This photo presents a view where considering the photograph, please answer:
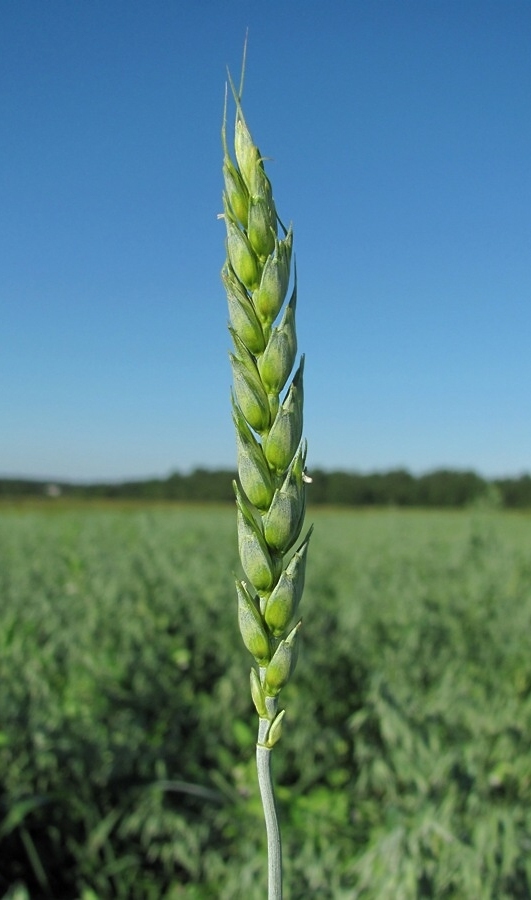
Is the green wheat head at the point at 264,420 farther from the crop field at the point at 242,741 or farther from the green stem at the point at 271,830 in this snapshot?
the crop field at the point at 242,741

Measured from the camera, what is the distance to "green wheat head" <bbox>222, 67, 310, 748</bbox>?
1.96 ft

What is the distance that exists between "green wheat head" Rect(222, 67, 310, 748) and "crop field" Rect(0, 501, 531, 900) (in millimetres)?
1471

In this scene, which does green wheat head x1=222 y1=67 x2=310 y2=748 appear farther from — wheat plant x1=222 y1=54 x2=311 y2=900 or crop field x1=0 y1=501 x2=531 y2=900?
crop field x1=0 y1=501 x2=531 y2=900

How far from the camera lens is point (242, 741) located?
133 inches

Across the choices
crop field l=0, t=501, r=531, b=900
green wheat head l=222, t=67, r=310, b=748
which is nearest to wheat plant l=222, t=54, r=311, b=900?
green wheat head l=222, t=67, r=310, b=748

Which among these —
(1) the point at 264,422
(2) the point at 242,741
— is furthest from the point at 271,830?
(2) the point at 242,741

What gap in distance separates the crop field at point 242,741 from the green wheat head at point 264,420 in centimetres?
147

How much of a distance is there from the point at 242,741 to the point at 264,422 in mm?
3009

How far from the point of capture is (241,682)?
4.29m

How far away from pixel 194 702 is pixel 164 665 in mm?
357

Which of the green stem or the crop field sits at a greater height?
the green stem

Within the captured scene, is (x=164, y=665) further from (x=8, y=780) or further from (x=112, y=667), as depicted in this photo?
(x=8, y=780)

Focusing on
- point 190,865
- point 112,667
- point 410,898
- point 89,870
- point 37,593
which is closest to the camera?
point 410,898

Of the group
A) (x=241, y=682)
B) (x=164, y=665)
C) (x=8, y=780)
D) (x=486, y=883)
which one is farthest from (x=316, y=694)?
(x=486, y=883)
